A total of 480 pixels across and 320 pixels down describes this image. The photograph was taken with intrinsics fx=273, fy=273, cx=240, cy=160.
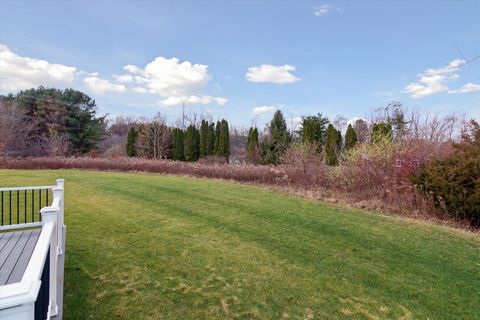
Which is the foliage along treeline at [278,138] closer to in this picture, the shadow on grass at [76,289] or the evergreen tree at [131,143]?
the evergreen tree at [131,143]

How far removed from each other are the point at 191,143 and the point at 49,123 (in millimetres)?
13354

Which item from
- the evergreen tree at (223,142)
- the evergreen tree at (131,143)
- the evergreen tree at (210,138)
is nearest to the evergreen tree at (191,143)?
the evergreen tree at (210,138)

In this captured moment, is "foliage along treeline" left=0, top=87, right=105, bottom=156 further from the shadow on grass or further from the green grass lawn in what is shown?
the shadow on grass

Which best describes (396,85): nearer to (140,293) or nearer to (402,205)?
(402,205)

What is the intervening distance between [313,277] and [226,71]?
49.2 feet

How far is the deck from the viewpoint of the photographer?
2.68m

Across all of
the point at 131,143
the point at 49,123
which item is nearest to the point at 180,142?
the point at 131,143

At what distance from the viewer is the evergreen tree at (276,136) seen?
20.2 m

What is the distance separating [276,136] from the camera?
2081 centimetres

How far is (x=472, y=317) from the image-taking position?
2959 mm

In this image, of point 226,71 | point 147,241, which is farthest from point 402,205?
point 226,71

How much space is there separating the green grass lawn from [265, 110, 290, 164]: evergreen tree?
1317cm

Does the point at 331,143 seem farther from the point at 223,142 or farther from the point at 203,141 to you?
the point at 203,141

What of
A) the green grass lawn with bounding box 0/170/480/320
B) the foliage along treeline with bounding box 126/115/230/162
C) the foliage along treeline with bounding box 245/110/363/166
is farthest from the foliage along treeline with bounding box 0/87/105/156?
the green grass lawn with bounding box 0/170/480/320
